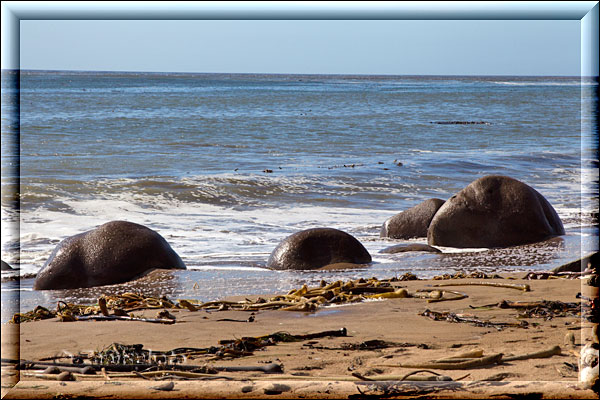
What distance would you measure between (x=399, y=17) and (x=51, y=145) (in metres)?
18.1

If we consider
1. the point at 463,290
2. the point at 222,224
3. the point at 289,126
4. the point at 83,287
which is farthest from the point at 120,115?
the point at 463,290

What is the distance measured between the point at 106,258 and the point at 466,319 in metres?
3.80

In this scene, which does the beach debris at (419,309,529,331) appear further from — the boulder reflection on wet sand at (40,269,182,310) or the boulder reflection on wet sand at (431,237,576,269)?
the boulder reflection on wet sand at (431,237,576,269)

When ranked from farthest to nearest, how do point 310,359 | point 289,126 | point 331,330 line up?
point 289,126 < point 331,330 < point 310,359

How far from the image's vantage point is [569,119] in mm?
32812

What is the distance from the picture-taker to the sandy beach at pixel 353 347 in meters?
2.22

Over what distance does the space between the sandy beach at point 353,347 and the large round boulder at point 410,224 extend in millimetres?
3538

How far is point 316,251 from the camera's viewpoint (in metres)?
7.16

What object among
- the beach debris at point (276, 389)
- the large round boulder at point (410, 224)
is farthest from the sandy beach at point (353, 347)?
the large round boulder at point (410, 224)

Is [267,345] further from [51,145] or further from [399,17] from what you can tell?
[51,145]

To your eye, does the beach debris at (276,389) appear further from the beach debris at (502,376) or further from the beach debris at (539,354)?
the beach debris at (539,354)

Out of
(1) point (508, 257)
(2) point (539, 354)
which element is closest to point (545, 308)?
(2) point (539, 354)

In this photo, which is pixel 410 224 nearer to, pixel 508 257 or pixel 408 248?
pixel 408 248

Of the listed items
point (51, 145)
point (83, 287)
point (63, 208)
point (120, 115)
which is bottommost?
point (83, 287)
